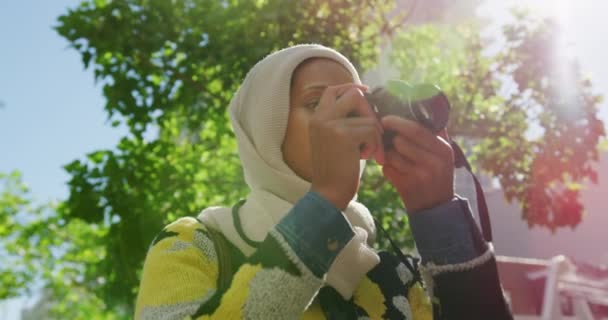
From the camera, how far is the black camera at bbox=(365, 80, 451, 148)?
1552 millimetres

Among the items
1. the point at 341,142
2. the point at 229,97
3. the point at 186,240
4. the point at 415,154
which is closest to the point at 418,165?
the point at 415,154

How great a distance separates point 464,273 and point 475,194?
0.91 feet

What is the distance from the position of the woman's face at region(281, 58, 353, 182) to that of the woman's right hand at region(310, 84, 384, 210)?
1.05ft

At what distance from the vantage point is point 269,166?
187 centimetres

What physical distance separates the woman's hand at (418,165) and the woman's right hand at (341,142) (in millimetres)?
51

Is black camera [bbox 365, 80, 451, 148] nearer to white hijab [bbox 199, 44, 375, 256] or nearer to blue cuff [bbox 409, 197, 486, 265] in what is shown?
blue cuff [bbox 409, 197, 486, 265]

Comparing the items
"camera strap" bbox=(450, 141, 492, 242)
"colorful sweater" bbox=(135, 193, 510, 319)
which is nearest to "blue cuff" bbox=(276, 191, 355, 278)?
"colorful sweater" bbox=(135, 193, 510, 319)

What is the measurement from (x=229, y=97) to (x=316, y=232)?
601 cm

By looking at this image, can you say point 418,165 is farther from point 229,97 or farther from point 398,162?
point 229,97

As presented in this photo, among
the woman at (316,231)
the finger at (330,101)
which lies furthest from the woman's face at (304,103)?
the finger at (330,101)

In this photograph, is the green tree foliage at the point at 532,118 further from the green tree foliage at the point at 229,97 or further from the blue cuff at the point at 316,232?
the blue cuff at the point at 316,232

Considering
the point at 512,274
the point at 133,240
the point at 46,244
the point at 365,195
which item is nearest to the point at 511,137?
the point at 365,195

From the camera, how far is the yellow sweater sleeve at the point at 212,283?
4.32 feet

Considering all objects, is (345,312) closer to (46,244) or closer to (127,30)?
(127,30)
